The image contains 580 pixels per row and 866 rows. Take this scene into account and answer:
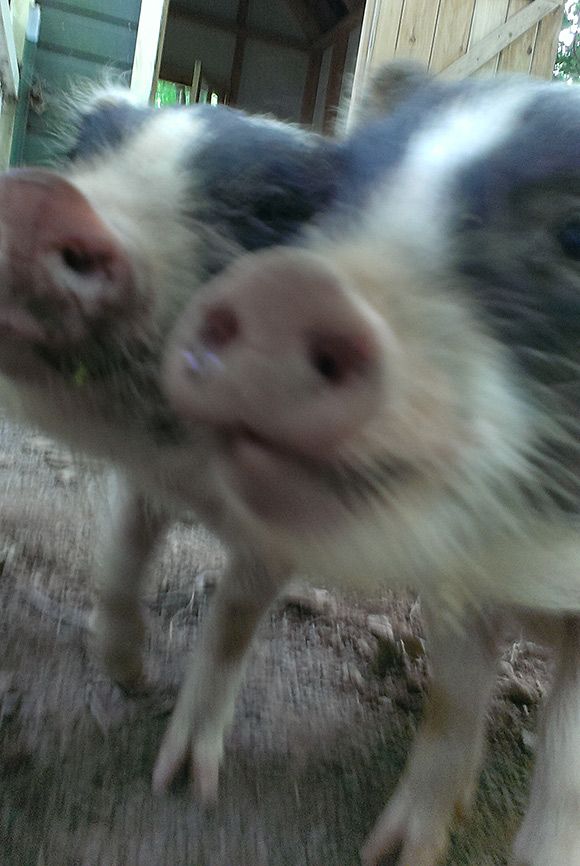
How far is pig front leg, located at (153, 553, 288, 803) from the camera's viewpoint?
1023mm

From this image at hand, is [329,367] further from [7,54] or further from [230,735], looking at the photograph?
[7,54]

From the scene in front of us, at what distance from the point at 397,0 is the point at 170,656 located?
2323mm

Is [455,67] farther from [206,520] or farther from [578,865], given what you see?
[578,865]

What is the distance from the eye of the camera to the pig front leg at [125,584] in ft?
3.62

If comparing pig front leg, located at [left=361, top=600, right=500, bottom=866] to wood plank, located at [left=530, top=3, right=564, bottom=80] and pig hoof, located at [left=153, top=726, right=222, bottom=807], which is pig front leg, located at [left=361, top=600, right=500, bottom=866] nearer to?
pig hoof, located at [left=153, top=726, right=222, bottom=807]

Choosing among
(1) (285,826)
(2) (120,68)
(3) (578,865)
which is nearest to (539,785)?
(3) (578,865)

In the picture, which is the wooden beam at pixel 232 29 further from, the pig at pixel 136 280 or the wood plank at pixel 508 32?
the pig at pixel 136 280

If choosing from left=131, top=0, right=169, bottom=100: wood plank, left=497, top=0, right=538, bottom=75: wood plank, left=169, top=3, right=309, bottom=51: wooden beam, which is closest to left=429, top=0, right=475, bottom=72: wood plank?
left=497, top=0, right=538, bottom=75: wood plank

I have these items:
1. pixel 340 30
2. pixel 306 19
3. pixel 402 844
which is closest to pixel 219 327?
pixel 402 844

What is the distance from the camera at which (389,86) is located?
3.38 ft

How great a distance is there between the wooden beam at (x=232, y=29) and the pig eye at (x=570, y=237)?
23.4 feet

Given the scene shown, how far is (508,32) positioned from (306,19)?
4.76 meters

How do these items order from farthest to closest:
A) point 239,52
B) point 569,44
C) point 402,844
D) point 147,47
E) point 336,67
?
1. point 239,52
2. point 336,67
3. point 147,47
4. point 569,44
5. point 402,844

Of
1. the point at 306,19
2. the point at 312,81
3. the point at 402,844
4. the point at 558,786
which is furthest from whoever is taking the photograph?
the point at 306,19
